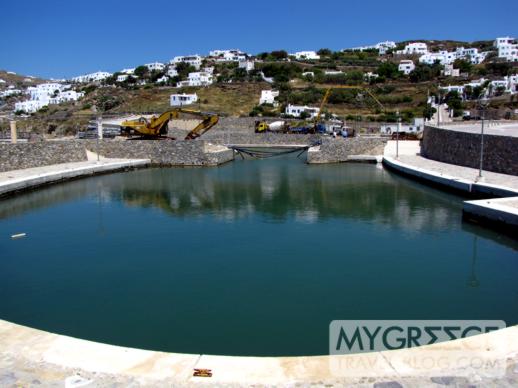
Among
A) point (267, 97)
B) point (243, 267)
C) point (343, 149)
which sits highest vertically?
point (267, 97)

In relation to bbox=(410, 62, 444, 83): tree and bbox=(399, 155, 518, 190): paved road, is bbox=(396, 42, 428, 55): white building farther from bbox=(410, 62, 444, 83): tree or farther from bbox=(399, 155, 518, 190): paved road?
A: bbox=(399, 155, 518, 190): paved road

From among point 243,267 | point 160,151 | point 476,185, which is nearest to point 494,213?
point 476,185

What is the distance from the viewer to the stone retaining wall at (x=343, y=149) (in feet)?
87.3

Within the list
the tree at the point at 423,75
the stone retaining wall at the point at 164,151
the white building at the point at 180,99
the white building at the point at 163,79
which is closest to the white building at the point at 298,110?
the white building at the point at 180,99

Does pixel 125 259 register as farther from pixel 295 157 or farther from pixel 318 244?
pixel 295 157

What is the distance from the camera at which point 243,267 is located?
9.07m

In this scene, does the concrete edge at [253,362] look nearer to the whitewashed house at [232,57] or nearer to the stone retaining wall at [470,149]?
the stone retaining wall at [470,149]

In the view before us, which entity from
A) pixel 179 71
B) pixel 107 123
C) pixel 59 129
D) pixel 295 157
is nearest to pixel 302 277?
pixel 295 157

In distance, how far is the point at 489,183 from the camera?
48.2ft

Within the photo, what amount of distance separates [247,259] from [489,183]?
8.90m

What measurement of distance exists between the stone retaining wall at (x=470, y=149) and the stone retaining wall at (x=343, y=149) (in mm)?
3058

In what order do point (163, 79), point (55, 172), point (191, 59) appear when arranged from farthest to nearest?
point (191, 59) < point (163, 79) < point (55, 172)

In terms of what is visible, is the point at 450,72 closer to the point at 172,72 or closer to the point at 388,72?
the point at 388,72

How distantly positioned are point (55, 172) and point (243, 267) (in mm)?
13391
